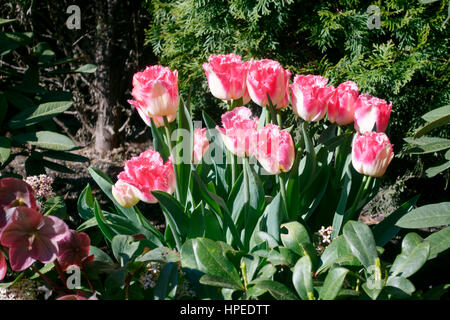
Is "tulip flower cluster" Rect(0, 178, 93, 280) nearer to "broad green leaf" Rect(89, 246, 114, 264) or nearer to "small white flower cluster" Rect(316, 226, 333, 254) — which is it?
"broad green leaf" Rect(89, 246, 114, 264)

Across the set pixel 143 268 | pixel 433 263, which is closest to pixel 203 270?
pixel 143 268

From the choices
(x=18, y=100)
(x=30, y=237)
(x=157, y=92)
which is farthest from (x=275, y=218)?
(x=18, y=100)

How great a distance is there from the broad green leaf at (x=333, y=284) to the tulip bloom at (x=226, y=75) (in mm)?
537

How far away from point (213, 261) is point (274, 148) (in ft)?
0.87

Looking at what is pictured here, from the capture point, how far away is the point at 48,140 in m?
1.68

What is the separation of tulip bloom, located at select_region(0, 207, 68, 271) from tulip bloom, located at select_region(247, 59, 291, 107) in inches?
22.2

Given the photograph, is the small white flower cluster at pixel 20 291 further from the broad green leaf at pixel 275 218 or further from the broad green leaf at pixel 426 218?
the broad green leaf at pixel 426 218

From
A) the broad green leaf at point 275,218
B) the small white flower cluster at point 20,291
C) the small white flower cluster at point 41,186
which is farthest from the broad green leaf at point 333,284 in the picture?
the small white flower cluster at point 41,186

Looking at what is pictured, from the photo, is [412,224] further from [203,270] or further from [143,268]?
[143,268]

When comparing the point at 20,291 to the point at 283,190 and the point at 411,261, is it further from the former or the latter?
the point at 411,261

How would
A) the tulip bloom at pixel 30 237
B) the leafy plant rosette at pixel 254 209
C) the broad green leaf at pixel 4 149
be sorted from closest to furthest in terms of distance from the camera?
the tulip bloom at pixel 30 237 → the leafy plant rosette at pixel 254 209 → the broad green leaf at pixel 4 149

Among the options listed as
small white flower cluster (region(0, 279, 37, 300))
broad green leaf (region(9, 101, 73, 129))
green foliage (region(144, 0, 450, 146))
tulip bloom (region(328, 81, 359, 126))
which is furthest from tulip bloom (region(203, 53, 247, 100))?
green foliage (region(144, 0, 450, 146))

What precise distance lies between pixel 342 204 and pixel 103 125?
2924 mm

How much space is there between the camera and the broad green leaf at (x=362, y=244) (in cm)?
88
